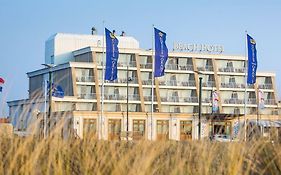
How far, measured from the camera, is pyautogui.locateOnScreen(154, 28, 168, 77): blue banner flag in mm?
44406

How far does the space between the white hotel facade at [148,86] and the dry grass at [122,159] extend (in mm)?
65868

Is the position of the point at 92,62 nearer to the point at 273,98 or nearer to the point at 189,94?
the point at 189,94

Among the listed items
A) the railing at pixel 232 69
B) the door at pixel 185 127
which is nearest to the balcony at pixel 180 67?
the railing at pixel 232 69

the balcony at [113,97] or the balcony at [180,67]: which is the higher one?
the balcony at [180,67]

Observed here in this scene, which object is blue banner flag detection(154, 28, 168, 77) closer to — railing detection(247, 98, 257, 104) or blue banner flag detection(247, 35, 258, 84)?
blue banner flag detection(247, 35, 258, 84)

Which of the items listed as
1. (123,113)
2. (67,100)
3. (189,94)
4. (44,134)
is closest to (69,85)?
(67,100)

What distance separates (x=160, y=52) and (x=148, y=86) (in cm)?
4365

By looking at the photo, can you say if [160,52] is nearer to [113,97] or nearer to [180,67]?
[113,97]

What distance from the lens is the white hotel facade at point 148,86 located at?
81.6m

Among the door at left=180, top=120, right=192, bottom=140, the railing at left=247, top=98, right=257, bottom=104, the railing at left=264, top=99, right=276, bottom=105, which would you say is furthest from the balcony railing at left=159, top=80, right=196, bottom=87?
the railing at left=264, top=99, right=276, bottom=105

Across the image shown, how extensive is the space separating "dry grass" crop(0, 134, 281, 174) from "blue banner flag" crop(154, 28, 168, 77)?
34104mm

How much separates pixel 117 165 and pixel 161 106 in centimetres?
7958

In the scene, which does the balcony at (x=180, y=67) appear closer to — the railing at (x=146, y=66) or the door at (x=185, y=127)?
the railing at (x=146, y=66)

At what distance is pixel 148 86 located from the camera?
87875 mm
